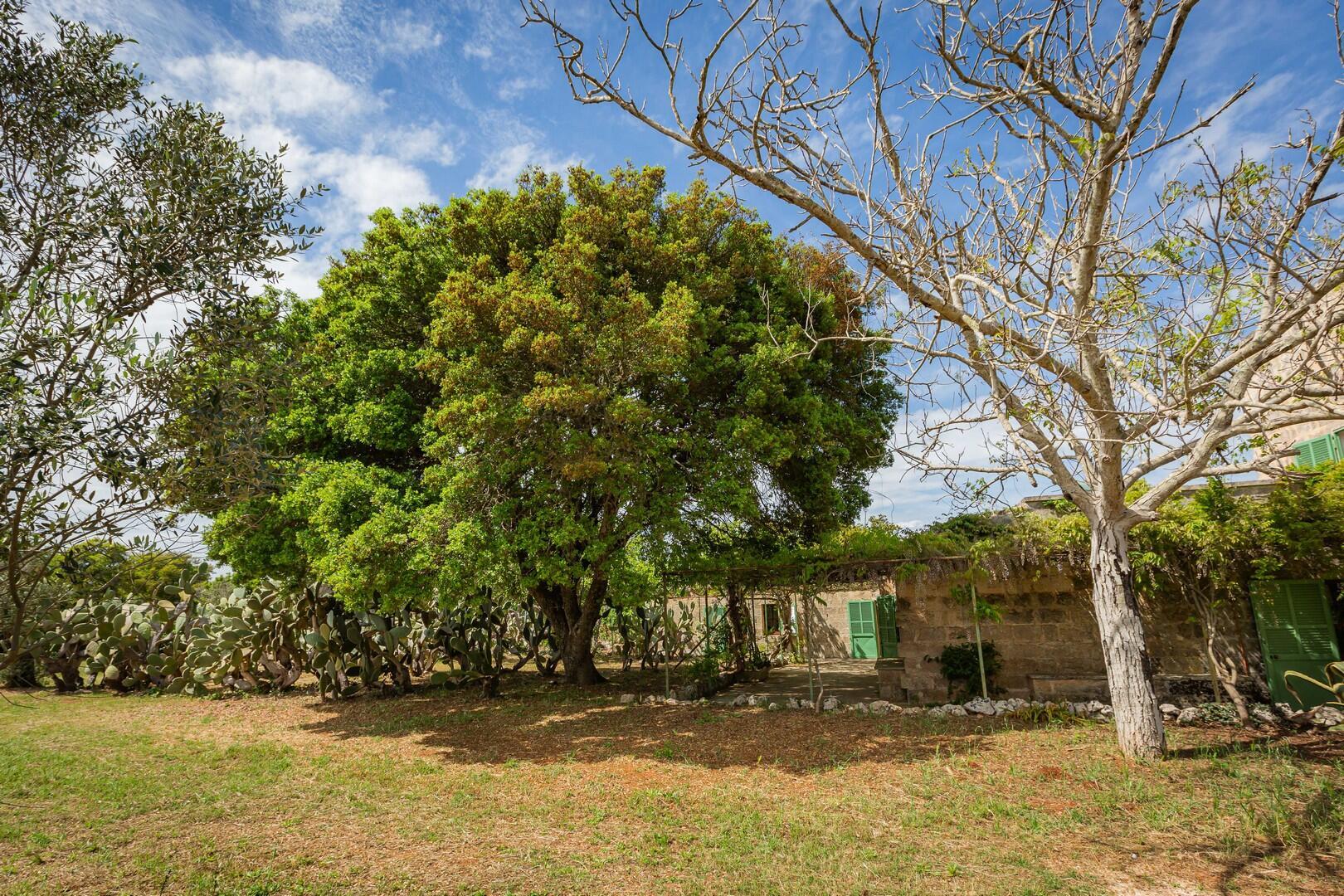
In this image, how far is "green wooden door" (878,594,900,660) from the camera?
48.5ft

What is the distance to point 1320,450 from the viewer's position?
1115 cm

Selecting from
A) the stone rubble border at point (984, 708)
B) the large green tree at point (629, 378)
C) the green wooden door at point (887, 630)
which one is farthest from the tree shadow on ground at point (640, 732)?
A: the green wooden door at point (887, 630)

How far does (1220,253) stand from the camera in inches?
184

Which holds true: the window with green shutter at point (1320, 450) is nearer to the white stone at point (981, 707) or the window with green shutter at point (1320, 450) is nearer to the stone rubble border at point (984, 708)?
the stone rubble border at point (984, 708)

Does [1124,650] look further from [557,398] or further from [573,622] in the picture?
[573,622]

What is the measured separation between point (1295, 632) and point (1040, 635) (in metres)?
2.91

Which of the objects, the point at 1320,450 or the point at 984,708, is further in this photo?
the point at 1320,450

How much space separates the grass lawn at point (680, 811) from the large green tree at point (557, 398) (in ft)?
8.64

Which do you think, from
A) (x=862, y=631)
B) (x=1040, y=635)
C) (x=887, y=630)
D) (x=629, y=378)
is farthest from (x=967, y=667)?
(x=862, y=631)

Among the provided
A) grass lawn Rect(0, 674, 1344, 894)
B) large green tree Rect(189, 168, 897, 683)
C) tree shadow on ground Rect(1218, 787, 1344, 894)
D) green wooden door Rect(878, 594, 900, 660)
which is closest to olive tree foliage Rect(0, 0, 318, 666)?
grass lawn Rect(0, 674, 1344, 894)

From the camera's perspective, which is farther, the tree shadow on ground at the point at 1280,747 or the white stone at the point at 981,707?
the white stone at the point at 981,707

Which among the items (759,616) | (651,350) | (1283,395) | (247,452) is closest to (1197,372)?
(1283,395)

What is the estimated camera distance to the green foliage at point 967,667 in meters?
10.3

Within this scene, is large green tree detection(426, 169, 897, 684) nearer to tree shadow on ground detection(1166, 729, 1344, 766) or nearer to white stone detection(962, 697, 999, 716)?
white stone detection(962, 697, 999, 716)
